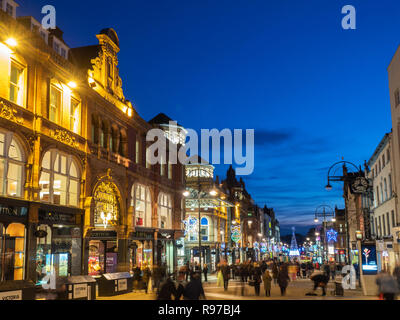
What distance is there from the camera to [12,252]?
72.2 feet

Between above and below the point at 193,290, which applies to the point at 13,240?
above

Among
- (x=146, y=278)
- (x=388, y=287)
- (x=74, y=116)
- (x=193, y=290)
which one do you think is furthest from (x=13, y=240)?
(x=388, y=287)

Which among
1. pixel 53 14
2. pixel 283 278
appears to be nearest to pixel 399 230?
pixel 283 278

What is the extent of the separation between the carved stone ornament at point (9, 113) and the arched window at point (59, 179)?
9.85 ft

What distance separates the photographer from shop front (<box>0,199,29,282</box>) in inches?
835

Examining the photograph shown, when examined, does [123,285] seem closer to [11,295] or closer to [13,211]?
[13,211]

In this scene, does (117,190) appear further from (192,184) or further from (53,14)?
(192,184)

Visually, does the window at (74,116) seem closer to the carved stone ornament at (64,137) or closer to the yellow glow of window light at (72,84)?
the yellow glow of window light at (72,84)

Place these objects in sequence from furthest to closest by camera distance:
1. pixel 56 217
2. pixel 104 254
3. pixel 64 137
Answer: pixel 104 254 → pixel 64 137 → pixel 56 217

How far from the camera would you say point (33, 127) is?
23.5 metres

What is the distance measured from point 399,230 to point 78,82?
966 inches

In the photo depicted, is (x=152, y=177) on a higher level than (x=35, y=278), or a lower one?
higher

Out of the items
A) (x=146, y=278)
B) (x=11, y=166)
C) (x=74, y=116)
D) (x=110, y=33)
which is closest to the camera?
(x=11, y=166)

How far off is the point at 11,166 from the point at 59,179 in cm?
415
